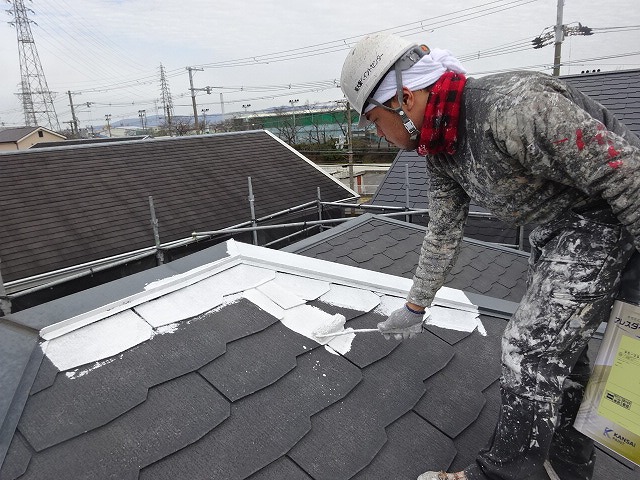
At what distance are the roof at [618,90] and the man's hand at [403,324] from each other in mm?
8182

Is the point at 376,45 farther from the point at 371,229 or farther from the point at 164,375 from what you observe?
the point at 371,229

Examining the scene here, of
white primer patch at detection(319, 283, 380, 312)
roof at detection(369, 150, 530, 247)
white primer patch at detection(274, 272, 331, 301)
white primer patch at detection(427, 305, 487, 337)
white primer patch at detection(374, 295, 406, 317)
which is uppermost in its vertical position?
white primer patch at detection(274, 272, 331, 301)

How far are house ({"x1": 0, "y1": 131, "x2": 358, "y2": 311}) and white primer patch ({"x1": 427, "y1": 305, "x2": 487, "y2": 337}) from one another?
274 inches

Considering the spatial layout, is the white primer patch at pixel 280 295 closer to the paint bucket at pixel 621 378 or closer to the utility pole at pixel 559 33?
the paint bucket at pixel 621 378

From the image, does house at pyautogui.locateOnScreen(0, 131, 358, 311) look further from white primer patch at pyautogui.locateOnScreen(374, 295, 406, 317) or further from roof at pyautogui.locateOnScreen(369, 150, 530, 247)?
white primer patch at pyautogui.locateOnScreen(374, 295, 406, 317)

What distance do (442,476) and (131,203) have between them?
34.2 ft

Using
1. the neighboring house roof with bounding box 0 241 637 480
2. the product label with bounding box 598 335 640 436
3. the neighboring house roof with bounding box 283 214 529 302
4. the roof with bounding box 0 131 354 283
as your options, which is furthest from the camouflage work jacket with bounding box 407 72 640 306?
the roof with bounding box 0 131 354 283

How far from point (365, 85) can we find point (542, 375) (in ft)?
3.63

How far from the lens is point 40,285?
778cm

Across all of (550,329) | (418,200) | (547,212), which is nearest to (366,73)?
(547,212)

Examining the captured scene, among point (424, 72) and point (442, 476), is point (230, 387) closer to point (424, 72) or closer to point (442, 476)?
point (442, 476)

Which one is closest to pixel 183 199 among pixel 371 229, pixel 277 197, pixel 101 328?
pixel 277 197

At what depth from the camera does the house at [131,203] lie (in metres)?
8.38

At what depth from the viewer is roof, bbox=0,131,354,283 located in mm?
8703
